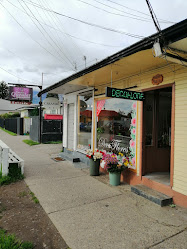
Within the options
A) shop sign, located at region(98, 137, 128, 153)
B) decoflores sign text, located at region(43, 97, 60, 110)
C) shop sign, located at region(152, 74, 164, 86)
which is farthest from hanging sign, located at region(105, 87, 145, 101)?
decoflores sign text, located at region(43, 97, 60, 110)

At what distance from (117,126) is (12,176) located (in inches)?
136

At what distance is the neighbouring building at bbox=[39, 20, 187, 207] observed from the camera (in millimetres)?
3529

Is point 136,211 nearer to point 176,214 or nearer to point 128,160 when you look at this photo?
point 176,214

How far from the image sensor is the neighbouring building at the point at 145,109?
11.6ft

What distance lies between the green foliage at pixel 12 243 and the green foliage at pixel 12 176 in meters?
2.64

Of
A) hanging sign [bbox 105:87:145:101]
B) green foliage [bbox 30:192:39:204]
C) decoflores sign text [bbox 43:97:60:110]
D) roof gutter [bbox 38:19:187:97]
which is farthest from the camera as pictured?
decoflores sign text [bbox 43:97:60:110]

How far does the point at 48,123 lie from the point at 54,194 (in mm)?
9196

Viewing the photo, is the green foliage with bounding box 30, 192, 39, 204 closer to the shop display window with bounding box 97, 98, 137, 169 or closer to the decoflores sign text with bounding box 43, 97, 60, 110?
the shop display window with bounding box 97, 98, 137, 169

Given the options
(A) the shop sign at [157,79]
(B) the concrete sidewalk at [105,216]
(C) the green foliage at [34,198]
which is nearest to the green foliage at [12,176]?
(B) the concrete sidewalk at [105,216]

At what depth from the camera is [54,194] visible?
439 centimetres

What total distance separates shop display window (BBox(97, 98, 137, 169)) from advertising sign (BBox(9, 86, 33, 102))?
1237cm

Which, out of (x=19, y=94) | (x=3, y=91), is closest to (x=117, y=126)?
(x=19, y=94)

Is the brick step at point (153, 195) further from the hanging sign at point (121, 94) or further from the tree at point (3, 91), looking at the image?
the tree at point (3, 91)

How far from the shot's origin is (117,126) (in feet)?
19.8
